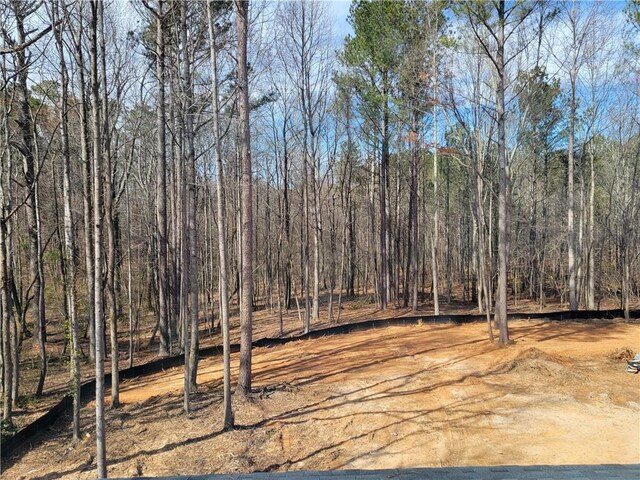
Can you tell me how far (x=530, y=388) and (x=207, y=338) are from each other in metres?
11.6

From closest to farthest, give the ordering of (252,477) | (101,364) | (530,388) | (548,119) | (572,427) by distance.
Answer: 1. (252,477)
2. (101,364)
3. (572,427)
4. (530,388)
5. (548,119)

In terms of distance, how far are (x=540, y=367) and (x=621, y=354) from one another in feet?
7.89

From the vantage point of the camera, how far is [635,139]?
55.3ft

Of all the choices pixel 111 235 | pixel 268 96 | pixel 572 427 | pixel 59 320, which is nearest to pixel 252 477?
pixel 572 427

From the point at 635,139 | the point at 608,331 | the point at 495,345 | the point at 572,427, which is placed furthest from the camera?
the point at 635,139

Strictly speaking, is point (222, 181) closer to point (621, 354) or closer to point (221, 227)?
point (221, 227)

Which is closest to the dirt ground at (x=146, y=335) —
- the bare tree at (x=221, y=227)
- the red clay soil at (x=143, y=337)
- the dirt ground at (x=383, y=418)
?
the red clay soil at (x=143, y=337)

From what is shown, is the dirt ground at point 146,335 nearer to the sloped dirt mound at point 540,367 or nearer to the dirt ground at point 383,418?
the dirt ground at point 383,418

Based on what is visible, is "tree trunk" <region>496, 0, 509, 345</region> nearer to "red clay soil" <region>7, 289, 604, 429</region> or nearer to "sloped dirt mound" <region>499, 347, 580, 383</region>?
"sloped dirt mound" <region>499, 347, 580, 383</region>

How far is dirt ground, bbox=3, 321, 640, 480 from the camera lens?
17.7ft

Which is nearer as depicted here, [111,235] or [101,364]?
[101,364]

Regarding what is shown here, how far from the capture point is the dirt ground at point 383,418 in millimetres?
5383

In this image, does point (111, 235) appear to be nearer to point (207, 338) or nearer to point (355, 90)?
point (207, 338)

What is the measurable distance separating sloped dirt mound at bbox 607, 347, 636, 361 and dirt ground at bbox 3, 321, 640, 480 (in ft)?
0.19
